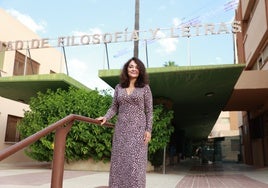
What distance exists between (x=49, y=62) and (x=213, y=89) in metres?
12.1

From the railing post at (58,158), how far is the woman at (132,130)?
0.73 meters

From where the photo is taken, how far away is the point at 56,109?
33.3 feet

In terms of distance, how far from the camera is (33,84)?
1046 cm

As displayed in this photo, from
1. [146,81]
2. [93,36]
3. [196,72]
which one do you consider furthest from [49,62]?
[146,81]

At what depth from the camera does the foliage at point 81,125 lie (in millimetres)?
9672

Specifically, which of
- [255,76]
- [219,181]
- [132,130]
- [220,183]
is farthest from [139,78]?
[255,76]

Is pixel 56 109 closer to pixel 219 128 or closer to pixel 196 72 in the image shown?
pixel 196 72

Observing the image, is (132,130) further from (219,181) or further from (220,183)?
(219,181)

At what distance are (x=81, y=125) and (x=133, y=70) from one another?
677 centimetres

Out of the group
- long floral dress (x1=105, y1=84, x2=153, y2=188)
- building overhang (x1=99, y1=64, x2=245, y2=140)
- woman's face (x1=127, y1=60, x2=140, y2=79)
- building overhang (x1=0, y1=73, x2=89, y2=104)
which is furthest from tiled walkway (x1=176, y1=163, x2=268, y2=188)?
building overhang (x1=0, y1=73, x2=89, y2=104)

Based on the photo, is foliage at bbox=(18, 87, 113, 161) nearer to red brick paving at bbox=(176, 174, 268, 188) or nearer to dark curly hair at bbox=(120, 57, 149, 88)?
red brick paving at bbox=(176, 174, 268, 188)

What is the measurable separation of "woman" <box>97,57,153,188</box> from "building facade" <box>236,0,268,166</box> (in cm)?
Result: 721

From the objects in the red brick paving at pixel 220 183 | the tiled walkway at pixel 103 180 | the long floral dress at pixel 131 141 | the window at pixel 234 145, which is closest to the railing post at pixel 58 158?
the long floral dress at pixel 131 141

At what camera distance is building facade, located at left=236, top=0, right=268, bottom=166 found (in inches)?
433
